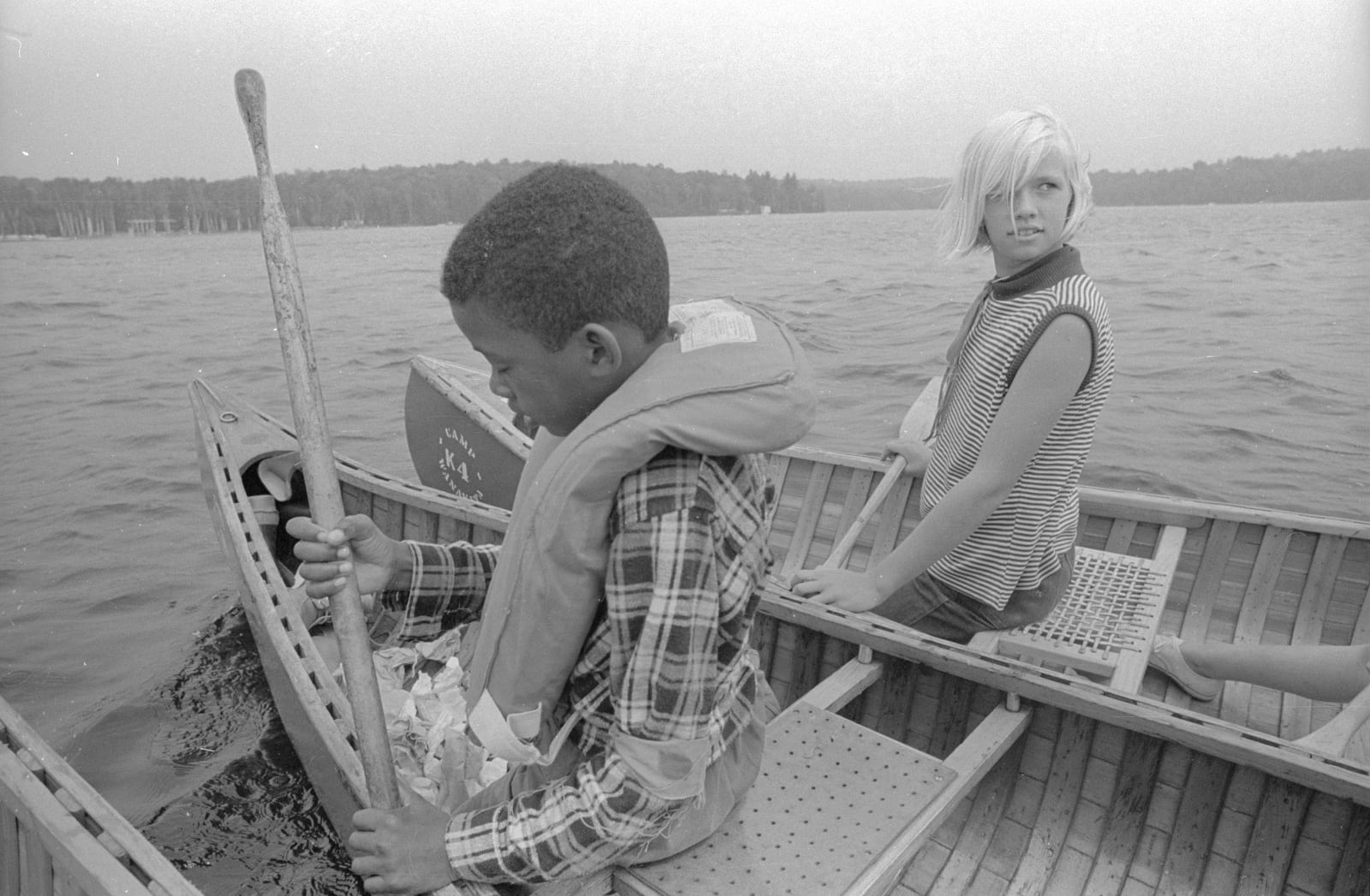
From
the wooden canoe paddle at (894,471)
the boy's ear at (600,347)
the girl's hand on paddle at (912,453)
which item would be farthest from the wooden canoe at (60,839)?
the girl's hand on paddle at (912,453)

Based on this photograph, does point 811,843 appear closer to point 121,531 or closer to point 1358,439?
point 121,531

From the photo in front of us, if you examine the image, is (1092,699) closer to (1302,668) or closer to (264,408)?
(1302,668)

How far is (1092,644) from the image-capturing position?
10.2ft

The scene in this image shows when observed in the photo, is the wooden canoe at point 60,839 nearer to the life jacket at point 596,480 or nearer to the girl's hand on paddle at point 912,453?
the life jacket at point 596,480

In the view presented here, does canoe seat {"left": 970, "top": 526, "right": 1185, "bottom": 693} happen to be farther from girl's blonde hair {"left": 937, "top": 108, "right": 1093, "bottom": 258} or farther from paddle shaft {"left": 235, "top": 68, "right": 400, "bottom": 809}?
paddle shaft {"left": 235, "top": 68, "right": 400, "bottom": 809}

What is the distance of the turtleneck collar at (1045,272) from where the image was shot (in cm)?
248

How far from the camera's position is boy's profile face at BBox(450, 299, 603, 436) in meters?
1.35

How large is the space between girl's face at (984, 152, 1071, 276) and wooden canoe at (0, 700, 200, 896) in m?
2.37

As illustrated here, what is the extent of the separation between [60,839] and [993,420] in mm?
2320

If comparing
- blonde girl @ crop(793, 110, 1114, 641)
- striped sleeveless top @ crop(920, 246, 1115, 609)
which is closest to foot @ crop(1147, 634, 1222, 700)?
striped sleeveless top @ crop(920, 246, 1115, 609)

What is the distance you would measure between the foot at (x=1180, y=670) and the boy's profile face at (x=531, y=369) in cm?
261

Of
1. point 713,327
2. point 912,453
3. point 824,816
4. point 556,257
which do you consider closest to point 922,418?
point 912,453

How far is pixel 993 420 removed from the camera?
2.44 metres

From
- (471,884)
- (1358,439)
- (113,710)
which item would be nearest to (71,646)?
(113,710)
